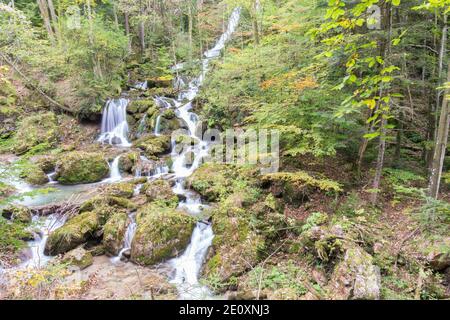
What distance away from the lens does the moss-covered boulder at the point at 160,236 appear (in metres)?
6.45

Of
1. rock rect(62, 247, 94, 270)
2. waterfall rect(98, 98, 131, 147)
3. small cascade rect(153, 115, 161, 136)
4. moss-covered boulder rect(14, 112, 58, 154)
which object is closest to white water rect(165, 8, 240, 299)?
small cascade rect(153, 115, 161, 136)

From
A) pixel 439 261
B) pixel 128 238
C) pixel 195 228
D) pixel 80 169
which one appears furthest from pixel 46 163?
pixel 439 261

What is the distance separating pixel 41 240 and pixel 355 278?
7251 mm

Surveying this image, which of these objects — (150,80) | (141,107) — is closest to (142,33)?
(150,80)

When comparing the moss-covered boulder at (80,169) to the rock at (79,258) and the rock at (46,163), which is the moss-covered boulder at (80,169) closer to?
the rock at (46,163)

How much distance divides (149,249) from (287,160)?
4644mm

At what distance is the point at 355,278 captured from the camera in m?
4.32

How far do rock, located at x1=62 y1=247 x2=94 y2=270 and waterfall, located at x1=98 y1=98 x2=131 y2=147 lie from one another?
7.63 m

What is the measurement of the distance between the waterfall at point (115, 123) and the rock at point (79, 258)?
25.0 ft

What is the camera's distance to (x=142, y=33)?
2009 cm

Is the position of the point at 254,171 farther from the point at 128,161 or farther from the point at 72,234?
the point at 128,161

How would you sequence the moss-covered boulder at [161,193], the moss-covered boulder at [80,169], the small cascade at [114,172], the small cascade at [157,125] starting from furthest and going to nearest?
the small cascade at [157,125]
the small cascade at [114,172]
the moss-covered boulder at [80,169]
the moss-covered boulder at [161,193]

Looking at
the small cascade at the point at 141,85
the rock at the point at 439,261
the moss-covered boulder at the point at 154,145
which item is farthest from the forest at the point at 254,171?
the small cascade at the point at 141,85

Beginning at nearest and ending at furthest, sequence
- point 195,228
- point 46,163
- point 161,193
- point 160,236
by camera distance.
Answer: point 160,236, point 195,228, point 161,193, point 46,163
